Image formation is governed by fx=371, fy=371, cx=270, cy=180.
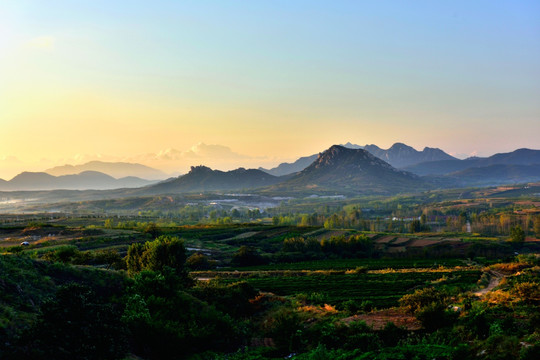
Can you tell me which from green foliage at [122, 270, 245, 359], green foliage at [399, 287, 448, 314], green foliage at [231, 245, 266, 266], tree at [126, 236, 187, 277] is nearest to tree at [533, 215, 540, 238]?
green foliage at [231, 245, 266, 266]

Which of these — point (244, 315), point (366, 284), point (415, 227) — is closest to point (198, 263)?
point (366, 284)

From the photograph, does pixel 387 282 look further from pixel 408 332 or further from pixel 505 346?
pixel 505 346

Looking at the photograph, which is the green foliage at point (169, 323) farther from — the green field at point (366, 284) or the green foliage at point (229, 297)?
the green field at point (366, 284)

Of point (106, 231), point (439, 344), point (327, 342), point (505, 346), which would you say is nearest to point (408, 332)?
point (439, 344)

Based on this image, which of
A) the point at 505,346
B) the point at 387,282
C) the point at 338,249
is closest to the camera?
the point at 505,346

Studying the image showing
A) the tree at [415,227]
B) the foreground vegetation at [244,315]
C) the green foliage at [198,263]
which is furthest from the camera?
the tree at [415,227]

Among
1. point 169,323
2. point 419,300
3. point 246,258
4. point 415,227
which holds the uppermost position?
point 169,323

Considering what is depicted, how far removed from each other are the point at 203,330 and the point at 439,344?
17.0 metres

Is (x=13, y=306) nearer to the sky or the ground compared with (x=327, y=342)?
nearer to the sky

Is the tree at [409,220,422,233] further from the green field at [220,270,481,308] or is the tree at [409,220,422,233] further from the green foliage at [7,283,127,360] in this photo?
the green foliage at [7,283,127,360]

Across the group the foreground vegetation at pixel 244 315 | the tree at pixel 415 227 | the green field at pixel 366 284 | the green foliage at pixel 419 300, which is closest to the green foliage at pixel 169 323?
the foreground vegetation at pixel 244 315

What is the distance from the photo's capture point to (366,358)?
22.6 m

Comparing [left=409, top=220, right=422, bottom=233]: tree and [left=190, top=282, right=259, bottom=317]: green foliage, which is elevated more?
[left=190, top=282, right=259, bottom=317]: green foliage

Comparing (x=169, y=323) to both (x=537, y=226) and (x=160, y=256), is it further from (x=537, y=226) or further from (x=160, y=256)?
(x=537, y=226)
